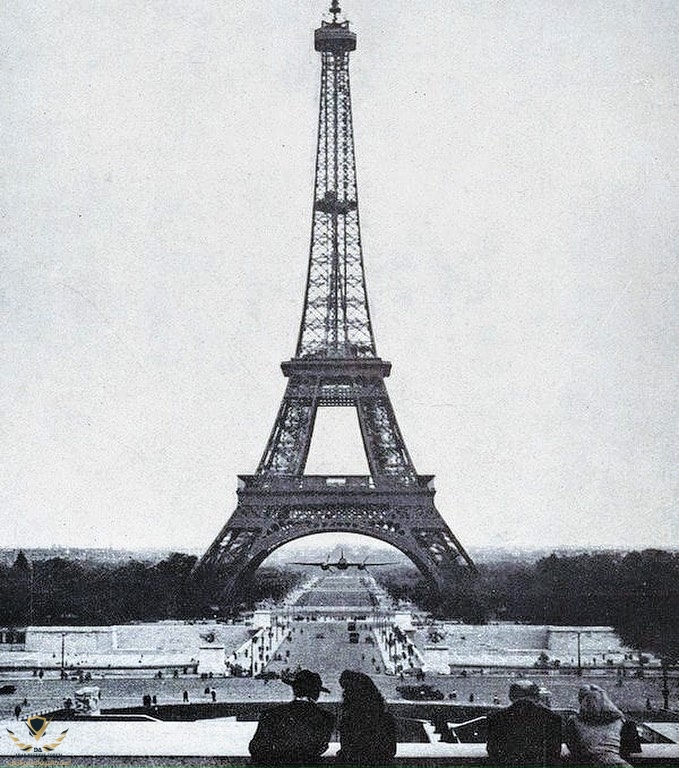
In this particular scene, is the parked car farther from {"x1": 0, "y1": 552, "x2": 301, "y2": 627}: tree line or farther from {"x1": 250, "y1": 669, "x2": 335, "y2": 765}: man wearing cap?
{"x1": 250, "y1": 669, "x2": 335, "y2": 765}: man wearing cap

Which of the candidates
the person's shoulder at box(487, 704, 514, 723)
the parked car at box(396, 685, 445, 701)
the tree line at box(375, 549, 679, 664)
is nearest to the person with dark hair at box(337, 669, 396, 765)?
the person's shoulder at box(487, 704, 514, 723)

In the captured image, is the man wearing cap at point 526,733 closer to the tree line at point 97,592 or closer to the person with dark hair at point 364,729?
the person with dark hair at point 364,729

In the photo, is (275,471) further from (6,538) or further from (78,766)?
(78,766)

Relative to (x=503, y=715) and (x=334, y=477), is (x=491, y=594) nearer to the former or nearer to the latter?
(x=334, y=477)

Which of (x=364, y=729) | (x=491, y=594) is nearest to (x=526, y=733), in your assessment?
(x=364, y=729)

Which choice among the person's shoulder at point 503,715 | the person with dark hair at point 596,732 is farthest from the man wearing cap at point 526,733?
the person with dark hair at point 596,732

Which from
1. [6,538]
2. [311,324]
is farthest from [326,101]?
[6,538]
